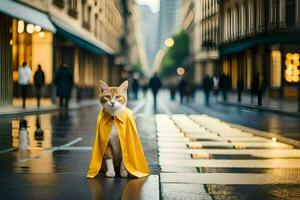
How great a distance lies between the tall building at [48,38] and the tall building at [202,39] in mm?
32737

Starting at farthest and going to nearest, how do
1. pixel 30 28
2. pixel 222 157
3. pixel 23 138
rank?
pixel 30 28 → pixel 23 138 → pixel 222 157

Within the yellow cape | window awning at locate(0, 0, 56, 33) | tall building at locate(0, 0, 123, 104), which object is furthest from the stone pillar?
the yellow cape

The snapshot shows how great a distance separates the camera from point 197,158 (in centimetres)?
896

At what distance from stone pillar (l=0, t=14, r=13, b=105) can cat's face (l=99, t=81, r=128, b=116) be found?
60.3 ft

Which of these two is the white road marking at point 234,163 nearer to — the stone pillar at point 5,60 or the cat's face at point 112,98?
the cat's face at point 112,98

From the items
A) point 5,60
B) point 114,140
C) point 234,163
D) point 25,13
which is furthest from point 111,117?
point 25,13

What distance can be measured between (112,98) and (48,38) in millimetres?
25981

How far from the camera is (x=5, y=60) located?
24.5 m

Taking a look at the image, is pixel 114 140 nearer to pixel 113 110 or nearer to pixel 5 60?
pixel 113 110

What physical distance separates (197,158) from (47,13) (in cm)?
2257

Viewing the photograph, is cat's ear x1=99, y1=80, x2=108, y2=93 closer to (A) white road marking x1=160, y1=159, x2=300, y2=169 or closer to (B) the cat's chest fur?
(B) the cat's chest fur

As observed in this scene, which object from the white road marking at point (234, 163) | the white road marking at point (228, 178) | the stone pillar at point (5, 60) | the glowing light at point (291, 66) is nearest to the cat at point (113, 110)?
the white road marking at point (228, 178)

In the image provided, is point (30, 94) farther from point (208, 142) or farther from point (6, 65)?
point (208, 142)

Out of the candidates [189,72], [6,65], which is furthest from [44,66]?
[189,72]
